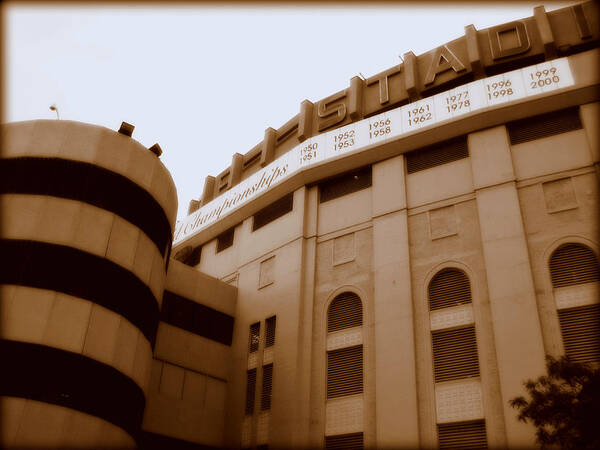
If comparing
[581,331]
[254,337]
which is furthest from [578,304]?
[254,337]

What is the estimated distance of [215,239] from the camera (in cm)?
3759

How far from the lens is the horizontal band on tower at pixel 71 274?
2014cm

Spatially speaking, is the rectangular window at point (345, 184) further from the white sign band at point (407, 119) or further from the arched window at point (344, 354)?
the arched window at point (344, 354)

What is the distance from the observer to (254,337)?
99.5 ft

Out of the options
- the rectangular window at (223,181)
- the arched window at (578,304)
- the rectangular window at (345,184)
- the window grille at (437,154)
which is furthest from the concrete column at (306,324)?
the arched window at (578,304)

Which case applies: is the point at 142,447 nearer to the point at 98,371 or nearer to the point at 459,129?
the point at 98,371

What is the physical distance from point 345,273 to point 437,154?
25.5 ft

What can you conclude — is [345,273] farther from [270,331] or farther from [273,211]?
[273,211]

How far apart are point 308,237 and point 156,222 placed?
891 centimetres

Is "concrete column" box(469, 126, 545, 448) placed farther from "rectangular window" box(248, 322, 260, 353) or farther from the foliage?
"rectangular window" box(248, 322, 260, 353)

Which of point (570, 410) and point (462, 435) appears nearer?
Result: point (570, 410)

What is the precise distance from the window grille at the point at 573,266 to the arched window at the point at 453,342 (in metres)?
3.60

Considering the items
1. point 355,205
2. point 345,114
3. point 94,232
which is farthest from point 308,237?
point 94,232

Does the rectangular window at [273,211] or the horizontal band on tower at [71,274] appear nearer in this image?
the horizontal band on tower at [71,274]
